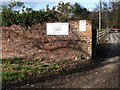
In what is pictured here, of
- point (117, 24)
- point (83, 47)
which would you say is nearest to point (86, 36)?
point (83, 47)

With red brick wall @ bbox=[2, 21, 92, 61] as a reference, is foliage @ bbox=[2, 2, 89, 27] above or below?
above

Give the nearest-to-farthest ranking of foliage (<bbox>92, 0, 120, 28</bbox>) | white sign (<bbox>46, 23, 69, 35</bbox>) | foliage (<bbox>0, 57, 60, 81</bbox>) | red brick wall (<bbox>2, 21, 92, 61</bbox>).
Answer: foliage (<bbox>0, 57, 60, 81</bbox>), red brick wall (<bbox>2, 21, 92, 61</bbox>), white sign (<bbox>46, 23, 69, 35</bbox>), foliage (<bbox>92, 0, 120, 28</bbox>)

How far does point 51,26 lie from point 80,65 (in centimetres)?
323

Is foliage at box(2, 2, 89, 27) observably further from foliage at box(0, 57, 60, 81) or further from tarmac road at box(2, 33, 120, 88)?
tarmac road at box(2, 33, 120, 88)

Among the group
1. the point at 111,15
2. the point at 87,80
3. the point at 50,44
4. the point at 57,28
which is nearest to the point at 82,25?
the point at 57,28

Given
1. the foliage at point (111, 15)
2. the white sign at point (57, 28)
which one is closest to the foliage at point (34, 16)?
the white sign at point (57, 28)

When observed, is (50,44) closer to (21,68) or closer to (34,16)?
(34,16)

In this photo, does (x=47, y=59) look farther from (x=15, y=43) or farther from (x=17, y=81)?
(x=17, y=81)

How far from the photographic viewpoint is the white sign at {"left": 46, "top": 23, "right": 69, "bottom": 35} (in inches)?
662

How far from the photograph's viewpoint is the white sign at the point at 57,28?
55.2 ft

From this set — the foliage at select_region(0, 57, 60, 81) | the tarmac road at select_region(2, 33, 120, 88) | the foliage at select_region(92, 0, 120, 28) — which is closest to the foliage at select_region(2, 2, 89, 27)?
the foliage at select_region(0, 57, 60, 81)

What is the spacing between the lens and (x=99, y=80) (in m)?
10.9

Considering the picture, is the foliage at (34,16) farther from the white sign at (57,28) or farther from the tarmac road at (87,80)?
the tarmac road at (87,80)

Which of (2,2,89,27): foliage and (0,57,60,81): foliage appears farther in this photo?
(2,2,89,27): foliage
